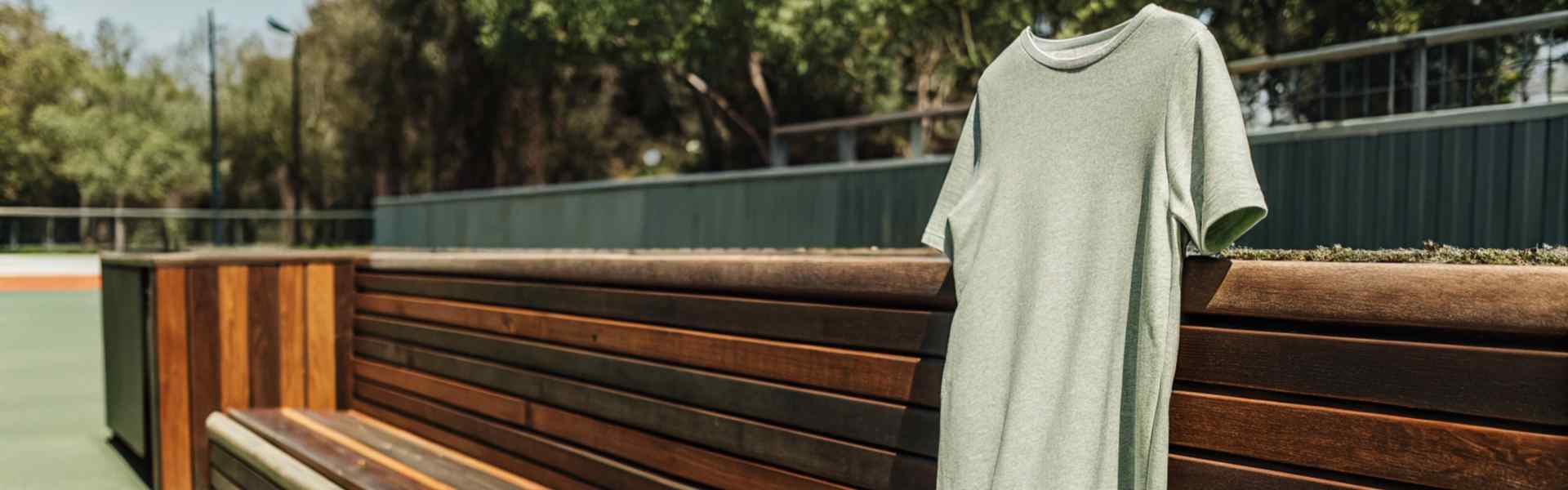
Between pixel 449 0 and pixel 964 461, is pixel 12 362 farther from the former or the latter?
pixel 449 0

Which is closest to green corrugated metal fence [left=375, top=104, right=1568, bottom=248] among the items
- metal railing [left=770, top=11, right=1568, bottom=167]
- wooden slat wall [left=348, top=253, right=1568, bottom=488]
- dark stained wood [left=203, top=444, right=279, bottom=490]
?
metal railing [left=770, top=11, right=1568, bottom=167]

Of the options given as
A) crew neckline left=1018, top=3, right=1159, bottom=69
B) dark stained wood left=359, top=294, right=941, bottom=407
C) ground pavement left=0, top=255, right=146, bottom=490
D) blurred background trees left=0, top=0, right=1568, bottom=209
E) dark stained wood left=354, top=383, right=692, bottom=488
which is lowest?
ground pavement left=0, top=255, right=146, bottom=490

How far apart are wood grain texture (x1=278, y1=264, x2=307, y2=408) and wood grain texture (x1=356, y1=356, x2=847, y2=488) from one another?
2.45 ft

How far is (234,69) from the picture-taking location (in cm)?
4131

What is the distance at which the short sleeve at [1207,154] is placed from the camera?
1468 millimetres

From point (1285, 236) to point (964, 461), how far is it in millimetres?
6803

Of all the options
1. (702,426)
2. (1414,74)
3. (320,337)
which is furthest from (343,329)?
(1414,74)

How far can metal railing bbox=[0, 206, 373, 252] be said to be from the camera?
22078mm

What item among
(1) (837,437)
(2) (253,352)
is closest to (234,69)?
(2) (253,352)

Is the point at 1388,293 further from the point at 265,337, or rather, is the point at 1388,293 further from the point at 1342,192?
the point at 1342,192

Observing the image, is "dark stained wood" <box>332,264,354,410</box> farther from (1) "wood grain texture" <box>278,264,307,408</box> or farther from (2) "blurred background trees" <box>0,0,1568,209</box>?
(2) "blurred background trees" <box>0,0,1568,209</box>

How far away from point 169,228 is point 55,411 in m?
16.2

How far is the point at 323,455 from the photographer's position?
3.26 metres

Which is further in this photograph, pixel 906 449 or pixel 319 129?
pixel 319 129
